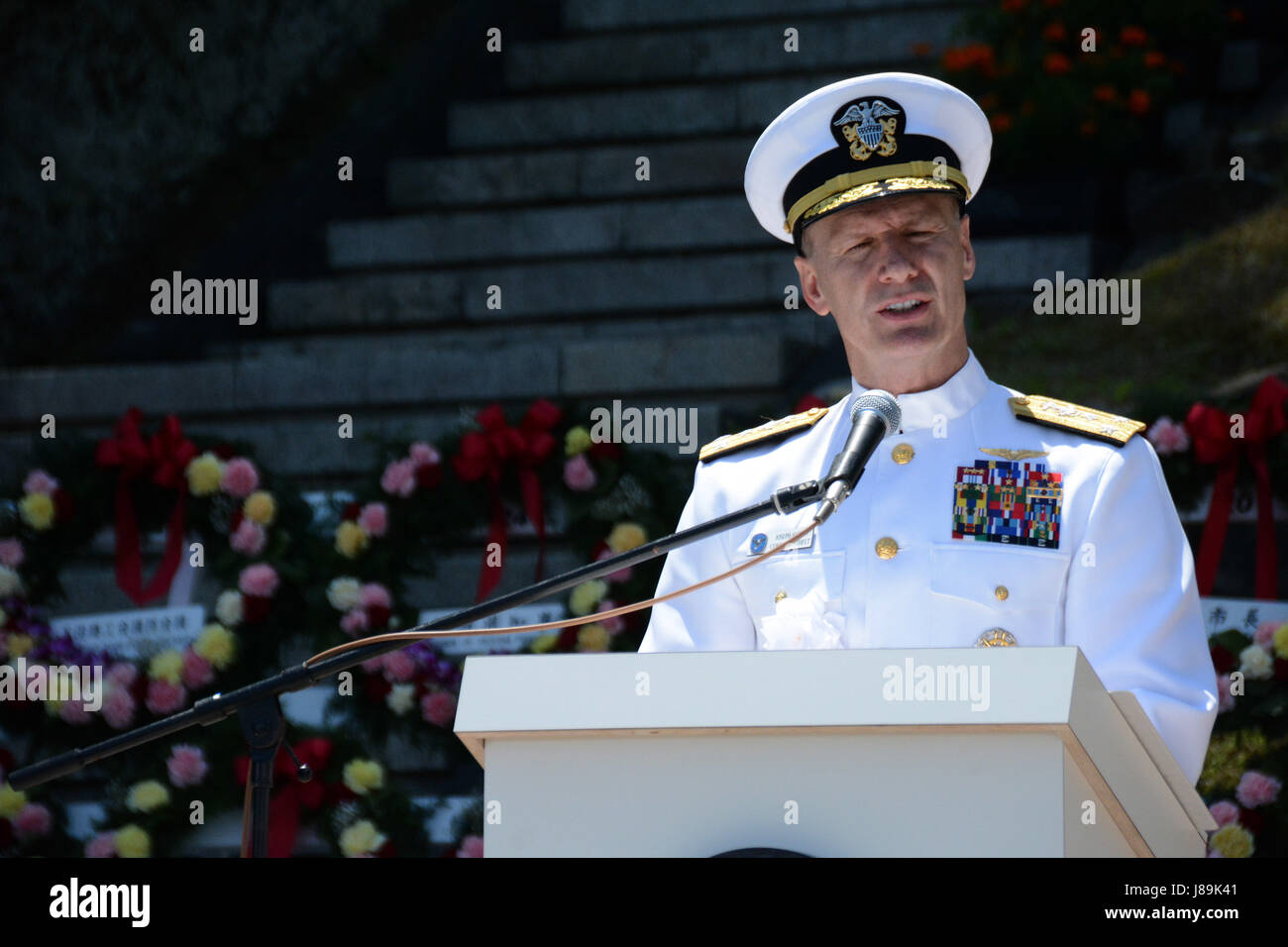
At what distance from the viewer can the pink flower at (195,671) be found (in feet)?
18.3

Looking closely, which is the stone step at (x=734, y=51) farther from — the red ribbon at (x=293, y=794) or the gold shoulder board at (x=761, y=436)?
the gold shoulder board at (x=761, y=436)

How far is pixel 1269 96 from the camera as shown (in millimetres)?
8055

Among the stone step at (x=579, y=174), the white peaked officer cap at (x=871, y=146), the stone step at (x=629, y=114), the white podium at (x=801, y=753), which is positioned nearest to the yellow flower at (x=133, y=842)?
the white peaked officer cap at (x=871, y=146)

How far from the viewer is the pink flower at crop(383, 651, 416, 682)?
5441 mm

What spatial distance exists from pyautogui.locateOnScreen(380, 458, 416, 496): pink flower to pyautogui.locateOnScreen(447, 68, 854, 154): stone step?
2.83 meters

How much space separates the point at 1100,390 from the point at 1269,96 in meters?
2.47

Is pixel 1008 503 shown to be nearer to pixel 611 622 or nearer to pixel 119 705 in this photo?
pixel 611 622

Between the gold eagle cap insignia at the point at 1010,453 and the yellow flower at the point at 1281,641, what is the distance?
1.77 metres

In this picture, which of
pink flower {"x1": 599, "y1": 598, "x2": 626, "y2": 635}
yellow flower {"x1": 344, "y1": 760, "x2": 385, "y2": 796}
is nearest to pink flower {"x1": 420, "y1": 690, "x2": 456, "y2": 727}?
yellow flower {"x1": 344, "y1": 760, "x2": 385, "y2": 796}

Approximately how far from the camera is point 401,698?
5.45 metres
